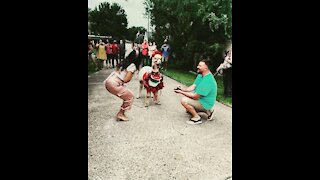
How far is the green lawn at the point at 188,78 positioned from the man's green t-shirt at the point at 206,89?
0.18ft

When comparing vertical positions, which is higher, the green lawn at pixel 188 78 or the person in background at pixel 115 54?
the person in background at pixel 115 54

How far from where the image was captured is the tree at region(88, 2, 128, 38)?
282 cm

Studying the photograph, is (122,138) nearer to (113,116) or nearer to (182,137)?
(113,116)

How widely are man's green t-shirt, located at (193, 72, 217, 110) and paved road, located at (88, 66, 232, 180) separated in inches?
3.5

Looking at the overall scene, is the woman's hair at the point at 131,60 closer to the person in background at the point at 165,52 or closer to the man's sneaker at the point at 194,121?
the person in background at the point at 165,52

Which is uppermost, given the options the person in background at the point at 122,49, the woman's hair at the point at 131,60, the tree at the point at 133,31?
the tree at the point at 133,31

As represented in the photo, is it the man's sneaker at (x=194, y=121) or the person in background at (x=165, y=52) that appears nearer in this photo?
the man's sneaker at (x=194, y=121)

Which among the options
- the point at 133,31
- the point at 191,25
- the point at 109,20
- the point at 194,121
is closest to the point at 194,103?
the point at 194,121

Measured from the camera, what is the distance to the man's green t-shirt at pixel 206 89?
2887 mm

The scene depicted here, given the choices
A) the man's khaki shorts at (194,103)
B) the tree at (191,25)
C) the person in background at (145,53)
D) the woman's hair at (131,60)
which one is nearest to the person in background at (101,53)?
the woman's hair at (131,60)

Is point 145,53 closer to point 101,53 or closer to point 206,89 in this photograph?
point 101,53

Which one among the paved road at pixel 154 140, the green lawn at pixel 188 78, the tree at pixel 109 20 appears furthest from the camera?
the green lawn at pixel 188 78

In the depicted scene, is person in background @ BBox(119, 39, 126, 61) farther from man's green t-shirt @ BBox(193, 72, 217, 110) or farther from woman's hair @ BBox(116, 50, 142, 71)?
man's green t-shirt @ BBox(193, 72, 217, 110)
